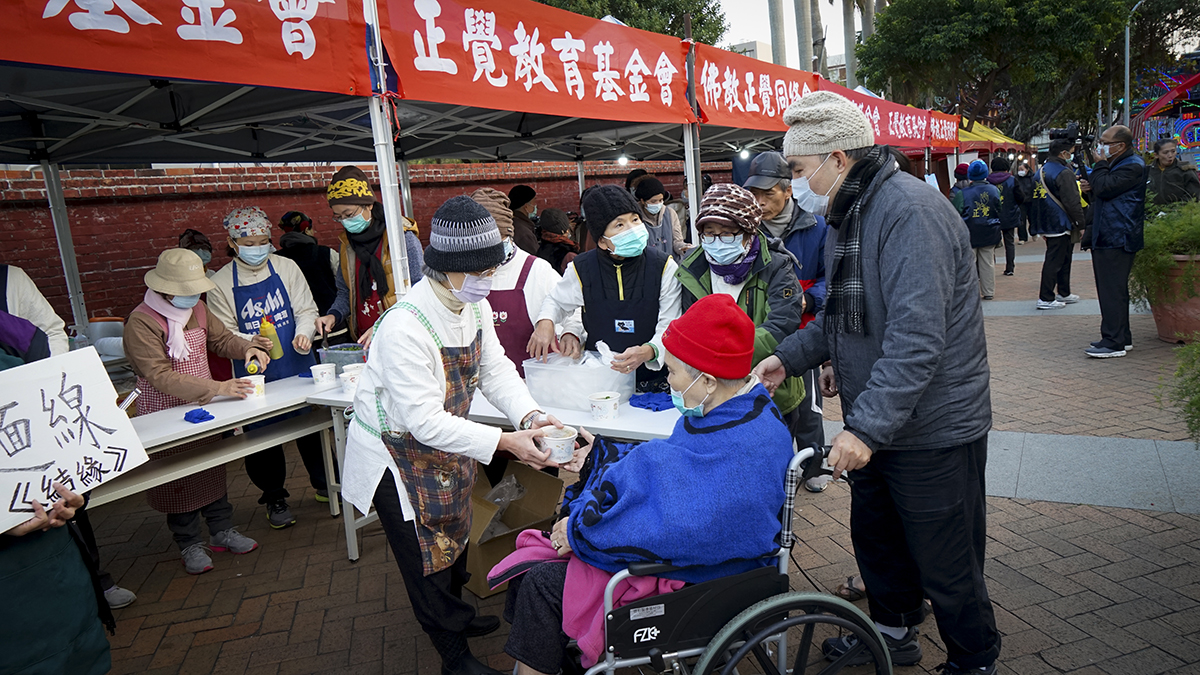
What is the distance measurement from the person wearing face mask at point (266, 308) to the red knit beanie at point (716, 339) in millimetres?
3139

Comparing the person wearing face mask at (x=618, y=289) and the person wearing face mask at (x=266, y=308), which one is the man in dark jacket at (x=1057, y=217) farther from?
the person wearing face mask at (x=266, y=308)

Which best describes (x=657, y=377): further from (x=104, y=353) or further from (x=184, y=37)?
(x=104, y=353)

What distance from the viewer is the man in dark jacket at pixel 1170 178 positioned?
8.23m

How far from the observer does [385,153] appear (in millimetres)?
3861

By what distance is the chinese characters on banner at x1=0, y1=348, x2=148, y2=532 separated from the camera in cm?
214

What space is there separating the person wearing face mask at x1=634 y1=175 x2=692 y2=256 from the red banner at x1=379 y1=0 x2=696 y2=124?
1.99 feet

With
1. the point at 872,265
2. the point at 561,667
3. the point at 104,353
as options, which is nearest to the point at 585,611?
the point at 561,667

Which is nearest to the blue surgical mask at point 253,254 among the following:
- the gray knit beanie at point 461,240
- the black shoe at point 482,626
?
the gray knit beanie at point 461,240

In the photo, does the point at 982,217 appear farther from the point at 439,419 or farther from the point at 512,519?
the point at 439,419

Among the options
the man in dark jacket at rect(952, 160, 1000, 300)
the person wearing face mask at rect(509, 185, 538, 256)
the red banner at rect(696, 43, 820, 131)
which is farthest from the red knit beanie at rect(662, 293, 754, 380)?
the man in dark jacket at rect(952, 160, 1000, 300)

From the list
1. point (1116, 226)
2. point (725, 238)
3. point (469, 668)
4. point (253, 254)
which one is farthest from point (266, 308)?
point (1116, 226)

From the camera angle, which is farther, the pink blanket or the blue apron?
the blue apron

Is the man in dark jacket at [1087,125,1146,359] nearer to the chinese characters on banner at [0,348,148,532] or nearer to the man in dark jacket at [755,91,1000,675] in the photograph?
the man in dark jacket at [755,91,1000,675]

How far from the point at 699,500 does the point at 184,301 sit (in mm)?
3112
